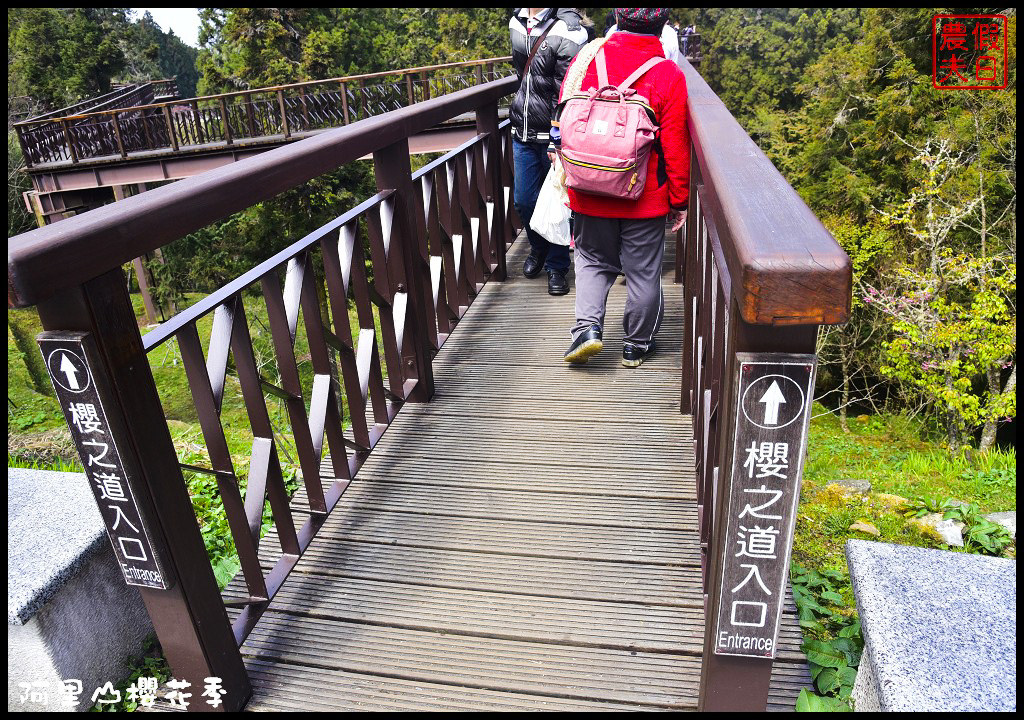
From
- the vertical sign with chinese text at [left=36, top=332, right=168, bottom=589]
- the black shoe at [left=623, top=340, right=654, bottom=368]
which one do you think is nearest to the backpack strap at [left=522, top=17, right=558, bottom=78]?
the black shoe at [left=623, top=340, right=654, bottom=368]

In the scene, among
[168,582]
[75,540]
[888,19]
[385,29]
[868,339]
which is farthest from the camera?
[385,29]

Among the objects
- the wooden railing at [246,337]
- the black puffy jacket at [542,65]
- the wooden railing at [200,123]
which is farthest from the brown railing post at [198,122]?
the wooden railing at [246,337]

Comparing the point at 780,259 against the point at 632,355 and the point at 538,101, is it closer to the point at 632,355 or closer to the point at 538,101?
the point at 632,355

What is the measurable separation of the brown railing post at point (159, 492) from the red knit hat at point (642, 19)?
2.11 m

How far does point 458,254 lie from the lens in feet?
11.8

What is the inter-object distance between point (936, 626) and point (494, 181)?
134 inches

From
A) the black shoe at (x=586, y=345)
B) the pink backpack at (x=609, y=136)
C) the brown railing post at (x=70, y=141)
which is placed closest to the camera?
the pink backpack at (x=609, y=136)

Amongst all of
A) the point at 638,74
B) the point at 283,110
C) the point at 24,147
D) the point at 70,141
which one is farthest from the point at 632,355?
the point at 24,147

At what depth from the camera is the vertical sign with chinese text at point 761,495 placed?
106cm

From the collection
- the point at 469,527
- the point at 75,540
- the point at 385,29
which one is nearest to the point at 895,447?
the point at 469,527

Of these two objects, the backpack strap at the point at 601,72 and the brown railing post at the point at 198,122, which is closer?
the backpack strap at the point at 601,72

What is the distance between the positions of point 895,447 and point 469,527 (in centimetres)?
1180

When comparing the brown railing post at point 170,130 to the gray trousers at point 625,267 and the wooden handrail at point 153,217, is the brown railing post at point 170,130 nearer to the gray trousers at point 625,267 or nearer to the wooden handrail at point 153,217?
the gray trousers at point 625,267

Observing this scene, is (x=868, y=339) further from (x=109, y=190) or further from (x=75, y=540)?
(x=109, y=190)
